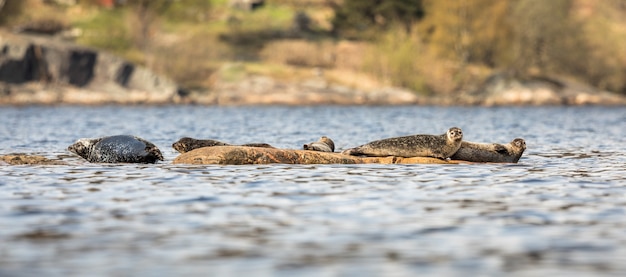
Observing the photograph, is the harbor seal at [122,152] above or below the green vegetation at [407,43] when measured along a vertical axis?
below

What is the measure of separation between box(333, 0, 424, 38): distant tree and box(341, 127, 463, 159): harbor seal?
75675 millimetres

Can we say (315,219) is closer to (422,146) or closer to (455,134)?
(455,134)

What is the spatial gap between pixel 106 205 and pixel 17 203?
1368mm

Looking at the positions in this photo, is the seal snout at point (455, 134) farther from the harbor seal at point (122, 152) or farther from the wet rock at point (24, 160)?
the wet rock at point (24, 160)

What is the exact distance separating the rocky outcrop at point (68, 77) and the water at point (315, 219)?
6176cm

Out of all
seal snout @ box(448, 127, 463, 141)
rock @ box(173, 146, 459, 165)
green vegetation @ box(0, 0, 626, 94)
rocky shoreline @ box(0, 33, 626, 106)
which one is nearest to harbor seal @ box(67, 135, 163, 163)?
rock @ box(173, 146, 459, 165)

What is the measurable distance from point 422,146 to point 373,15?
266 feet

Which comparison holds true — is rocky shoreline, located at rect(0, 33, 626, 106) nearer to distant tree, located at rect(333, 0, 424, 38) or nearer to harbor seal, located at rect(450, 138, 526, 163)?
distant tree, located at rect(333, 0, 424, 38)

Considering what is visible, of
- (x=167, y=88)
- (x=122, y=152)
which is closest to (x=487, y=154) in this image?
(x=122, y=152)

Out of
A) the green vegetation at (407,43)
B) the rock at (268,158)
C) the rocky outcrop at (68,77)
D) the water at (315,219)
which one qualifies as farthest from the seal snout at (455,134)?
the green vegetation at (407,43)

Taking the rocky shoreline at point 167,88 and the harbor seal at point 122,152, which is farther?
the rocky shoreline at point 167,88

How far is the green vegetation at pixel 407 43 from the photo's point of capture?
90.3 metres

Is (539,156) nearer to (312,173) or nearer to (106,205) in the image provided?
(312,173)

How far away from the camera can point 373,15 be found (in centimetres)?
10300
